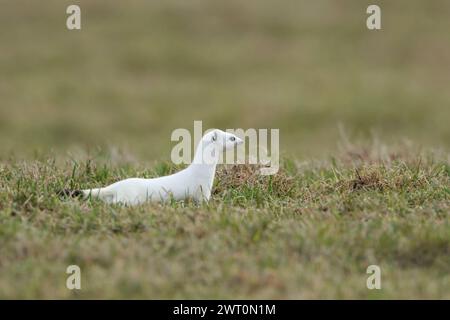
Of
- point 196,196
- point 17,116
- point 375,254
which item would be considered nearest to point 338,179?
point 196,196

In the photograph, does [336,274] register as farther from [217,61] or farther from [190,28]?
[190,28]

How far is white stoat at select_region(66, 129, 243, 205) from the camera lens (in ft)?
24.8

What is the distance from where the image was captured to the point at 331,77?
2348 cm

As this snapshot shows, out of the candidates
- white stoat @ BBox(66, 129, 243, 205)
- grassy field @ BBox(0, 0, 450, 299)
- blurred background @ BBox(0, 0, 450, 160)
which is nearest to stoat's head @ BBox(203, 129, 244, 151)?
white stoat @ BBox(66, 129, 243, 205)

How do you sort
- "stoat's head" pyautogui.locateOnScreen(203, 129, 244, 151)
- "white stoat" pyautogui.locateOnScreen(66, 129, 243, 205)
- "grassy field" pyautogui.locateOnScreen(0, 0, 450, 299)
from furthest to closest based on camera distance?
1. "stoat's head" pyautogui.locateOnScreen(203, 129, 244, 151)
2. "white stoat" pyautogui.locateOnScreen(66, 129, 243, 205)
3. "grassy field" pyautogui.locateOnScreen(0, 0, 450, 299)

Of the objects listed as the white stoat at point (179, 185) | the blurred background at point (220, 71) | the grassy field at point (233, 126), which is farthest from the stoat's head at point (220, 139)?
the blurred background at point (220, 71)

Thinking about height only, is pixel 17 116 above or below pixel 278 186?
above

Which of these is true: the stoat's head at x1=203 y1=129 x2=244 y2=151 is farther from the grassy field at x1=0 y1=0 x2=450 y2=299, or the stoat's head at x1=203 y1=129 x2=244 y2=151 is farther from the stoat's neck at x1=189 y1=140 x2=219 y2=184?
the grassy field at x1=0 y1=0 x2=450 y2=299

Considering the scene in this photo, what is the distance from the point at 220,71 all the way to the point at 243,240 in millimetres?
17572

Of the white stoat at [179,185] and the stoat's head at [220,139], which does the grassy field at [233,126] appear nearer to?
the white stoat at [179,185]

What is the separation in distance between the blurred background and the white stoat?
9429 mm
